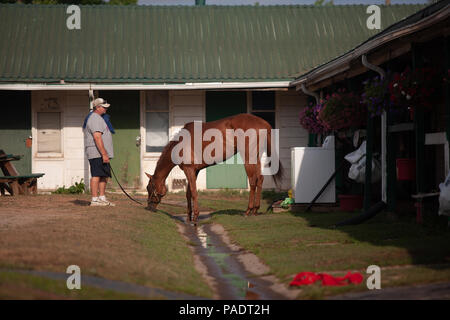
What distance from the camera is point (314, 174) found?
42.7 feet

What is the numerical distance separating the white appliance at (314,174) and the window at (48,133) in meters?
7.96

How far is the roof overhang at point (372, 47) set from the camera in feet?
26.2

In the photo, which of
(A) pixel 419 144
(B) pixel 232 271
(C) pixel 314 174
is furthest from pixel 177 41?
(B) pixel 232 271

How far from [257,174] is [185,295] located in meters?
6.69

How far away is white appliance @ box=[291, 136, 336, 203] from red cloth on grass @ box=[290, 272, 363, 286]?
266 inches

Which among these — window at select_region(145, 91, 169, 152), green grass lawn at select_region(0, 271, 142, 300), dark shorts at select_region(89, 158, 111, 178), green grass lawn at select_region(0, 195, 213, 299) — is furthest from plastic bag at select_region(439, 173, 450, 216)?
window at select_region(145, 91, 169, 152)

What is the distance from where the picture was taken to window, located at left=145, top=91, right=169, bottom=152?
60.0 feet

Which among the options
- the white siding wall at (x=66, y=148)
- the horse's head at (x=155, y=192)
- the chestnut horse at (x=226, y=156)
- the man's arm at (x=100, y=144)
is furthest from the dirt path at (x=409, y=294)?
the white siding wall at (x=66, y=148)

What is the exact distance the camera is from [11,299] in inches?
190

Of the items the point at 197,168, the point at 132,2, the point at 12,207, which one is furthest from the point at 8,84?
the point at 132,2

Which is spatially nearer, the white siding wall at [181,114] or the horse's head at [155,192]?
the horse's head at [155,192]

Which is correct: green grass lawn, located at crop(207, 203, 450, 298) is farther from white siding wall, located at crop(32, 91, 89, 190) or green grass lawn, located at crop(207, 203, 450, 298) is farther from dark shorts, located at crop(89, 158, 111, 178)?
white siding wall, located at crop(32, 91, 89, 190)

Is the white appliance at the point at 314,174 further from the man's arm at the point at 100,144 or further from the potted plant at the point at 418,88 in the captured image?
the potted plant at the point at 418,88
